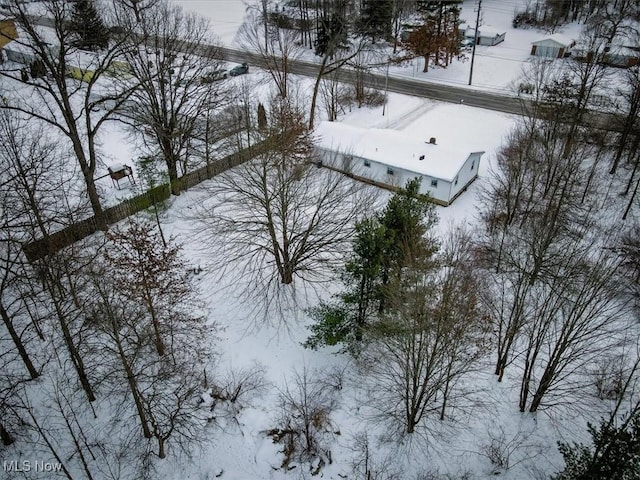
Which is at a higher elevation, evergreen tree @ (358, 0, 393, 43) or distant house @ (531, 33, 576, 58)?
evergreen tree @ (358, 0, 393, 43)

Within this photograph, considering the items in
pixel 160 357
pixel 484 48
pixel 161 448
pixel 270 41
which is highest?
pixel 270 41

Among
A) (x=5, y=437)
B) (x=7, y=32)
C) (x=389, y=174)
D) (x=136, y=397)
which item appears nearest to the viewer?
(x=136, y=397)

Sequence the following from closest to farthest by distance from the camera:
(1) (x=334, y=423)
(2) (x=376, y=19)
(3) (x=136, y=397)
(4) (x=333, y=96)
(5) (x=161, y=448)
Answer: (3) (x=136, y=397), (5) (x=161, y=448), (1) (x=334, y=423), (4) (x=333, y=96), (2) (x=376, y=19)

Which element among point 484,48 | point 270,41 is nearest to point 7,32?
point 270,41

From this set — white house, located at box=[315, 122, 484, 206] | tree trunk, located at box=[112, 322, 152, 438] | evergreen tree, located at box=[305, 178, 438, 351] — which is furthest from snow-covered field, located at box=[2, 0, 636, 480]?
white house, located at box=[315, 122, 484, 206]

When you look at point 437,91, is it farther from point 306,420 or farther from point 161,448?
point 161,448

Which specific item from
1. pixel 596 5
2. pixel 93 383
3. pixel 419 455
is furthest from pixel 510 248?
pixel 596 5

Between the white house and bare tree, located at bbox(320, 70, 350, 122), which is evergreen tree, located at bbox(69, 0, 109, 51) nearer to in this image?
the white house
